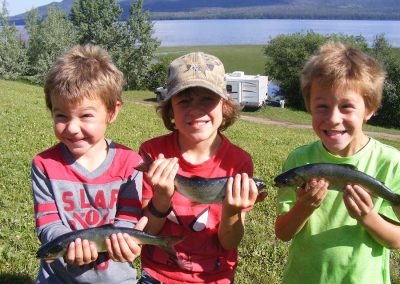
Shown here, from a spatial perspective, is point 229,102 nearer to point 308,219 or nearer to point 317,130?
point 317,130

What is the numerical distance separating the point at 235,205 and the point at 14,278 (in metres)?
3.39

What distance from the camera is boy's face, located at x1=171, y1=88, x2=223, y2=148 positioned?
3.55 meters

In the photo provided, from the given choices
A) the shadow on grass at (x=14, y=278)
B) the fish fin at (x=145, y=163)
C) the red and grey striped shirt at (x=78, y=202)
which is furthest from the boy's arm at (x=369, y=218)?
the shadow on grass at (x=14, y=278)

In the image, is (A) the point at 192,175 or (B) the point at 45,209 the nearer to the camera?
(B) the point at 45,209

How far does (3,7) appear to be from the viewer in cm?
6831

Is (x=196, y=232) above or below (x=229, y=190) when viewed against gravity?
below

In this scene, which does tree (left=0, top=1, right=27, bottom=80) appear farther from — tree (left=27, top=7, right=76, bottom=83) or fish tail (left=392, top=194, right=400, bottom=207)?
fish tail (left=392, top=194, right=400, bottom=207)

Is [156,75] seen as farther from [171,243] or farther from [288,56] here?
[171,243]

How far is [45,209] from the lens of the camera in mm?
3215

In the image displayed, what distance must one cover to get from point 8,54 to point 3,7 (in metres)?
8.84

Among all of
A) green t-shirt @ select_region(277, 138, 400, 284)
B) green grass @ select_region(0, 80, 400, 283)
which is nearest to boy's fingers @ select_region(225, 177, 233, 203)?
green t-shirt @ select_region(277, 138, 400, 284)

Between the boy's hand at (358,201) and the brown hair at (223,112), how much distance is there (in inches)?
47.7

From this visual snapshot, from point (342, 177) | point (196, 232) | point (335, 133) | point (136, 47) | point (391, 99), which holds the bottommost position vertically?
point (391, 99)

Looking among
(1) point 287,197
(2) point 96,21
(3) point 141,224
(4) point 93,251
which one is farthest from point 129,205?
(2) point 96,21
